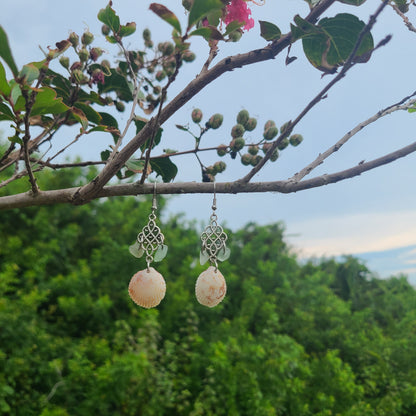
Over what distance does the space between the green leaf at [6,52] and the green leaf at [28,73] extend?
3 cm

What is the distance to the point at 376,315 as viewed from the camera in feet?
18.6

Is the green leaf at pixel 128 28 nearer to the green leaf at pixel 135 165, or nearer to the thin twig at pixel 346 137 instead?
the green leaf at pixel 135 165

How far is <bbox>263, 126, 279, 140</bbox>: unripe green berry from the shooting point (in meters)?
1.01

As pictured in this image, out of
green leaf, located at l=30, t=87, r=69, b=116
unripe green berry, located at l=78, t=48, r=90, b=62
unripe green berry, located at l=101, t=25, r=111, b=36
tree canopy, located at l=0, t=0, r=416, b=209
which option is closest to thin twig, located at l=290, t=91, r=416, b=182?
tree canopy, located at l=0, t=0, r=416, b=209

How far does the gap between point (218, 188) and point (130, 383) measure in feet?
7.94

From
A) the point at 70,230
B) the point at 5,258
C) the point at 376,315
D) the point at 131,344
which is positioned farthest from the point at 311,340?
the point at 5,258

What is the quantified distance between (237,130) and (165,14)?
39cm

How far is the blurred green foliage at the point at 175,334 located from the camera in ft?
9.71

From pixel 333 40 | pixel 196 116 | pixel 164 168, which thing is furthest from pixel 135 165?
pixel 333 40

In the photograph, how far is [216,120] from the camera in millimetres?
1000

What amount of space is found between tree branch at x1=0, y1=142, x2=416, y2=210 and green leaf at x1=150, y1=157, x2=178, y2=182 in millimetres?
167

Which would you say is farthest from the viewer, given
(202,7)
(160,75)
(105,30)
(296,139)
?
(160,75)

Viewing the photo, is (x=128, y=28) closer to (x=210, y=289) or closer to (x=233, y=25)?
(x=233, y=25)

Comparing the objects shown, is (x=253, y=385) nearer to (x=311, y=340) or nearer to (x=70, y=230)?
(x=311, y=340)
